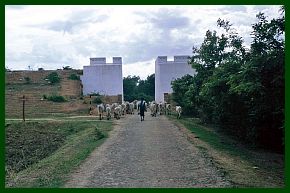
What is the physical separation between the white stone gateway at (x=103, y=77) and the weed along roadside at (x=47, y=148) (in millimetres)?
16372

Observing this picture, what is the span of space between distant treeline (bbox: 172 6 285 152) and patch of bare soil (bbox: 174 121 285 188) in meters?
0.99

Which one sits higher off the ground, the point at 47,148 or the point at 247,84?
the point at 247,84

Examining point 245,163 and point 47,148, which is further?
point 47,148

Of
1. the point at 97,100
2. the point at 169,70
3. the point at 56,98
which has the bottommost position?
the point at 97,100

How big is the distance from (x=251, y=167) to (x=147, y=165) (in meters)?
3.00

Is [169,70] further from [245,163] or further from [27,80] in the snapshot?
[245,163]

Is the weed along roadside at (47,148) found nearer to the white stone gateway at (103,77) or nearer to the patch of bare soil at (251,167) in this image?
the patch of bare soil at (251,167)

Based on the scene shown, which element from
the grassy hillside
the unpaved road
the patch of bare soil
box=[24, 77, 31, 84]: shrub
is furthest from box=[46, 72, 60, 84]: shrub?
the patch of bare soil

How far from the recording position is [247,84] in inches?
527

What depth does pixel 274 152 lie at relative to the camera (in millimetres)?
17984

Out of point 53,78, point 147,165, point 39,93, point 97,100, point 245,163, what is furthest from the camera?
point 53,78

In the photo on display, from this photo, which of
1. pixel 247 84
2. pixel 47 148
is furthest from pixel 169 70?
pixel 247 84

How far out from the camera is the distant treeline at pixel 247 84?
1390 centimetres

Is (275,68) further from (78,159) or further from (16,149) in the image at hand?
(16,149)
